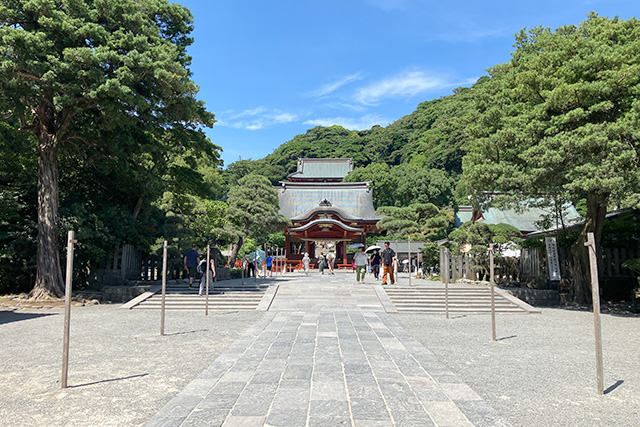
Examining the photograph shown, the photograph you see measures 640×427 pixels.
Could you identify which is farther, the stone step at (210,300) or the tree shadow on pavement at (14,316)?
the stone step at (210,300)

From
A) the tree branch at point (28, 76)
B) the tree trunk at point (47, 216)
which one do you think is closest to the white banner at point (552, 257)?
the tree trunk at point (47, 216)

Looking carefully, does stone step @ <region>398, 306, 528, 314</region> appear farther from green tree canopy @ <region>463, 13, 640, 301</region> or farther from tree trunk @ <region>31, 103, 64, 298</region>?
tree trunk @ <region>31, 103, 64, 298</region>

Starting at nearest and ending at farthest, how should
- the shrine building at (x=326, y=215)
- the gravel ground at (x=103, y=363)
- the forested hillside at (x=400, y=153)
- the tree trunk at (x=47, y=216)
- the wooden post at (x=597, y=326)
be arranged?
the gravel ground at (x=103, y=363) < the wooden post at (x=597, y=326) < the tree trunk at (x=47, y=216) < the shrine building at (x=326, y=215) < the forested hillside at (x=400, y=153)

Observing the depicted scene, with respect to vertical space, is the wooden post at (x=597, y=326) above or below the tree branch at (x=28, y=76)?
below

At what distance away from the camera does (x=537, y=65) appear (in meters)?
10.7

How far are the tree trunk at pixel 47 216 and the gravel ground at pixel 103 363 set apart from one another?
218cm

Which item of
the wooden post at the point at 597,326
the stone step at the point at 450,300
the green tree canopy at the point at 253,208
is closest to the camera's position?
the wooden post at the point at 597,326

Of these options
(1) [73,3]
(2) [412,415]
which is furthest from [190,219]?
(2) [412,415]

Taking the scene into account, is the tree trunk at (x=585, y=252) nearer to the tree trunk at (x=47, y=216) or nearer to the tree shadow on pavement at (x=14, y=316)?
the tree shadow on pavement at (x=14, y=316)

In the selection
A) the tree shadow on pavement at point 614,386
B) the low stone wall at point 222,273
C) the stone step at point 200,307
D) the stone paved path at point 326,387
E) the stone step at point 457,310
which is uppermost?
the low stone wall at point 222,273

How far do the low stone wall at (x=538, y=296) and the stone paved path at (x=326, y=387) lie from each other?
21.9 ft

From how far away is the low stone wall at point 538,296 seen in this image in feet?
39.0

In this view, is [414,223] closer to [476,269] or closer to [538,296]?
[476,269]

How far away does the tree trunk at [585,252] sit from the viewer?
36.4ft
